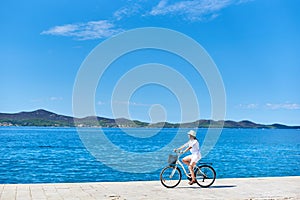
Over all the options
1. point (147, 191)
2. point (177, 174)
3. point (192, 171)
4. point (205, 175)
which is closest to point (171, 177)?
point (177, 174)

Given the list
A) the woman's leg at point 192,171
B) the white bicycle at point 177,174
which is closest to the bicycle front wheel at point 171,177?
the white bicycle at point 177,174

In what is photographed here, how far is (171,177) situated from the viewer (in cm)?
1302

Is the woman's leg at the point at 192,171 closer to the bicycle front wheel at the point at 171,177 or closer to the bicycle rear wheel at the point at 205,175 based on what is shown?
the bicycle rear wheel at the point at 205,175

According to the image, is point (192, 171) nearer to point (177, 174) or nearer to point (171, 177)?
point (177, 174)

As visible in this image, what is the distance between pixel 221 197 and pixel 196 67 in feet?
43.4

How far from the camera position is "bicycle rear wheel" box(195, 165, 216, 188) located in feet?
44.2

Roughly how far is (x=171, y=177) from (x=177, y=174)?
0.25 meters

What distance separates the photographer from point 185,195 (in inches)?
460

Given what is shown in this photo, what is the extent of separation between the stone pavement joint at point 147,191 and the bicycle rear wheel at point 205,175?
8.1 inches

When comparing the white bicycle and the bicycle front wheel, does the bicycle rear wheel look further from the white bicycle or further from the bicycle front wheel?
the bicycle front wheel

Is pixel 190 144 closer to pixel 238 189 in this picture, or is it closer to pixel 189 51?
pixel 238 189

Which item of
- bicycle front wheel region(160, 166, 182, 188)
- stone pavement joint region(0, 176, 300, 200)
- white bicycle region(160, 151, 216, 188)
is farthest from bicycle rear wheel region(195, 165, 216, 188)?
bicycle front wheel region(160, 166, 182, 188)

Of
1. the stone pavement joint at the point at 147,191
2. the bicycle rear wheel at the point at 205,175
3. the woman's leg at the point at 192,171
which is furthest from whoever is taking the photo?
the bicycle rear wheel at the point at 205,175

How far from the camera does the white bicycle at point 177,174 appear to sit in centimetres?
1296
